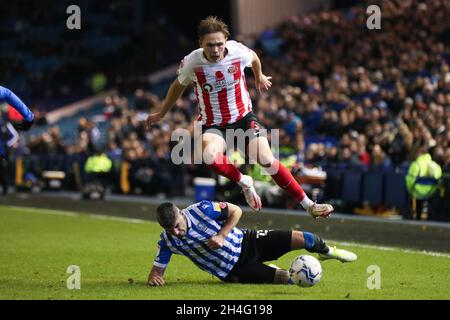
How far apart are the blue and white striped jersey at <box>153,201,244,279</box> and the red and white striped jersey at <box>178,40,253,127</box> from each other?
68.6 inches

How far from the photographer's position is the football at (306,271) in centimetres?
1034

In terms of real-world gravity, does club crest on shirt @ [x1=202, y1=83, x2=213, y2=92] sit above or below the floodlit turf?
above

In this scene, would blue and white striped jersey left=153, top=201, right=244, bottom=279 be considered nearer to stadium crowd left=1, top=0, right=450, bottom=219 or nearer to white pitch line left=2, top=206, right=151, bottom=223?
white pitch line left=2, top=206, right=151, bottom=223

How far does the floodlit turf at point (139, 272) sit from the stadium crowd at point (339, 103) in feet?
21.7

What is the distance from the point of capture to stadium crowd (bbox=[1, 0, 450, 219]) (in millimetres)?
22406

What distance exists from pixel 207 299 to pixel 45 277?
273 centimetres

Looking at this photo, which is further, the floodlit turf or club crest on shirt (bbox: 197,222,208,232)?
club crest on shirt (bbox: 197,222,208,232)

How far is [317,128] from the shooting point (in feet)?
83.9

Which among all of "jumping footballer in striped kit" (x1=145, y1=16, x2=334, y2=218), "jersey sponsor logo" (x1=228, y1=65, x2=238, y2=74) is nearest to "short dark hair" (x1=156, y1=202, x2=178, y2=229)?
"jumping footballer in striped kit" (x1=145, y1=16, x2=334, y2=218)

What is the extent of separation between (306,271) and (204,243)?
105 cm

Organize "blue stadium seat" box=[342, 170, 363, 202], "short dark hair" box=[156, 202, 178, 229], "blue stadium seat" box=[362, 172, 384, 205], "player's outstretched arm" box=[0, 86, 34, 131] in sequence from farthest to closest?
1. "blue stadium seat" box=[342, 170, 363, 202]
2. "blue stadium seat" box=[362, 172, 384, 205]
3. "player's outstretched arm" box=[0, 86, 34, 131]
4. "short dark hair" box=[156, 202, 178, 229]

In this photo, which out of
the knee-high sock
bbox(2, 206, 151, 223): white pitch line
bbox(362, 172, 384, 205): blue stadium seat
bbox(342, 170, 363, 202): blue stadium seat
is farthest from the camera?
bbox(342, 170, 363, 202): blue stadium seat

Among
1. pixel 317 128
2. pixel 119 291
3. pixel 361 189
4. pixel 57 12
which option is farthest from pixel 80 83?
pixel 119 291

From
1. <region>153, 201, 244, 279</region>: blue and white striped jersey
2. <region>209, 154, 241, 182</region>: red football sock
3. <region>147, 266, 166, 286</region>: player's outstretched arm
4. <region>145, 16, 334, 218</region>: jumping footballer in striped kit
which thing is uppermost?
<region>145, 16, 334, 218</region>: jumping footballer in striped kit
